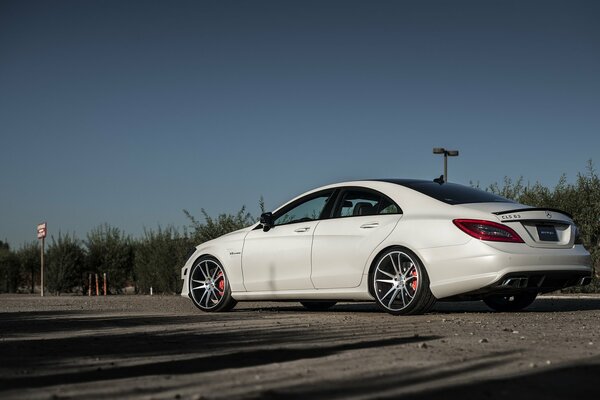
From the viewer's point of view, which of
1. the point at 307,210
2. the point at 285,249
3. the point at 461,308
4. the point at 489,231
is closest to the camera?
the point at 489,231

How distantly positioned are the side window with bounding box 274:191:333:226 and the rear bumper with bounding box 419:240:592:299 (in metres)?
1.83

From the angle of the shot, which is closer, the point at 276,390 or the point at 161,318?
the point at 276,390

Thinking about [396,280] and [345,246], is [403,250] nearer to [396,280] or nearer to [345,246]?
[396,280]

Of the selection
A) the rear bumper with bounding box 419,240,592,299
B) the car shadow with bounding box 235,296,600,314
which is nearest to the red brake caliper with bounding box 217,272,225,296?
the car shadow with bounding box 235,296,600,314

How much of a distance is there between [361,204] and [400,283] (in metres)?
1.30

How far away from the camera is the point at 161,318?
9688 mm

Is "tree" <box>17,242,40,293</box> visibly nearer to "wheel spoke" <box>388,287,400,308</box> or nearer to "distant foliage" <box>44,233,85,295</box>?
"distant foliage" <box>44,233,85,295</box>

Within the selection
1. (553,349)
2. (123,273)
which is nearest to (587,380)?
(553,349)

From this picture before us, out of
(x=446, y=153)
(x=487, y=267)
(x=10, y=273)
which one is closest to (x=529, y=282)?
(x=487, y=267)

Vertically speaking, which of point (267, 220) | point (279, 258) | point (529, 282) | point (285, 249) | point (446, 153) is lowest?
point (529, 282)

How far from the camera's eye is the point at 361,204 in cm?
1002

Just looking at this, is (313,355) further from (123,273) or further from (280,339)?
(123,273)

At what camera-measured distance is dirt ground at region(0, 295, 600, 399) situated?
4266 millimetres

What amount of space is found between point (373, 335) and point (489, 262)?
229 cm
